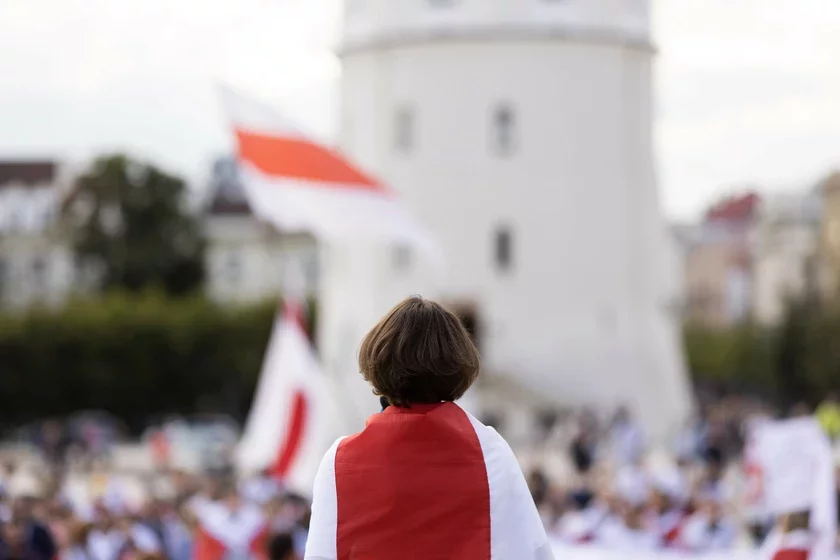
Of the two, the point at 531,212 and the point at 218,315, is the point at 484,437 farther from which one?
the point at 218,315

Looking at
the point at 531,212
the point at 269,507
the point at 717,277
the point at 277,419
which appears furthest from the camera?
the point at 717,277

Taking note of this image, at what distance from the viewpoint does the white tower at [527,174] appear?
146 ft

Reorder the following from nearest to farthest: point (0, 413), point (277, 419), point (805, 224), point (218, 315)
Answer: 1. point (277, 419)
2. point (0, 413)
3. point (218, 315)
4. point (805, 224)

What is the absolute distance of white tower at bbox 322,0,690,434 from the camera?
4447 cm

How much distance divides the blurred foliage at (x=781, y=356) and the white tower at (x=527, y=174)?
18366 millimetres

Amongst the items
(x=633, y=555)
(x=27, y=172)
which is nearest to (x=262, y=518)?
(x=633, y=555)

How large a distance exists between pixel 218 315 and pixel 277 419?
42254 millimetres

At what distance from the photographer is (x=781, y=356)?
65.8 meters

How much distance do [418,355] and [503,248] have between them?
134ft

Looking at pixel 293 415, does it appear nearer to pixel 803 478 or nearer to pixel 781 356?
pixel 803 478

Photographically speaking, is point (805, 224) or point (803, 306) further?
point (805, 224)

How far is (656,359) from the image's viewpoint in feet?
149

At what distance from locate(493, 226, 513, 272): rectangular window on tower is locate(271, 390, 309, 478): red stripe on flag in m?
27.6

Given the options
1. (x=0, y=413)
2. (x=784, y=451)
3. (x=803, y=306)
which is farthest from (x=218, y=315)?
(x=784, y=451)
